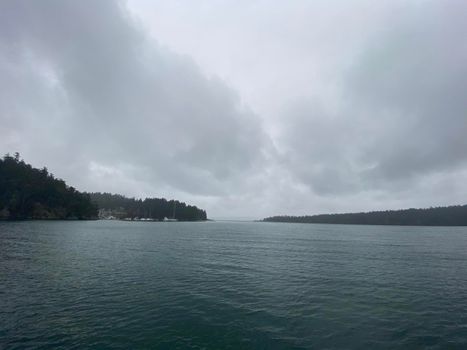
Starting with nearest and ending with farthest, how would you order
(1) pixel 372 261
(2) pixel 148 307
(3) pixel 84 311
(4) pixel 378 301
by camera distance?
(3) pixel 84 311 → (2) pixel 148 307 → (4) pixel 378 301 → (1) pixel 372 261

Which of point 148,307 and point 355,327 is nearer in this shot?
point 355,327

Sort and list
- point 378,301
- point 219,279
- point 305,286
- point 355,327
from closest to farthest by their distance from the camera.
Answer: point 355,327 → point 378,301 → point 305,286 → point 219,279

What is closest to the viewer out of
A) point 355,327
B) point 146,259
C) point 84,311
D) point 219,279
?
point 355,327

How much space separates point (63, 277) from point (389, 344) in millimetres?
37490

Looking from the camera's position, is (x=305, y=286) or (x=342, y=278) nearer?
(x=305, y=286)

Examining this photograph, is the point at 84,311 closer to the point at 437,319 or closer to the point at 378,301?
the point at 378,301

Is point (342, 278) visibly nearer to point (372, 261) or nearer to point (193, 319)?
point (372, 261)

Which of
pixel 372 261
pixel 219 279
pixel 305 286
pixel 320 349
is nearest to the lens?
pixel 320 349

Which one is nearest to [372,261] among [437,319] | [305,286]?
[305,286]

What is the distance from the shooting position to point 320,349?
18188 millimetres

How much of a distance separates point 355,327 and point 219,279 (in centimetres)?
2041

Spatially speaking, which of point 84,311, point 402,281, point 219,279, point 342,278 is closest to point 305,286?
point 342,278

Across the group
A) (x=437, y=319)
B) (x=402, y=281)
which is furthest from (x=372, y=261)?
(x=437, y=319)

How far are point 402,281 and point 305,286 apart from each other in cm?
1568
